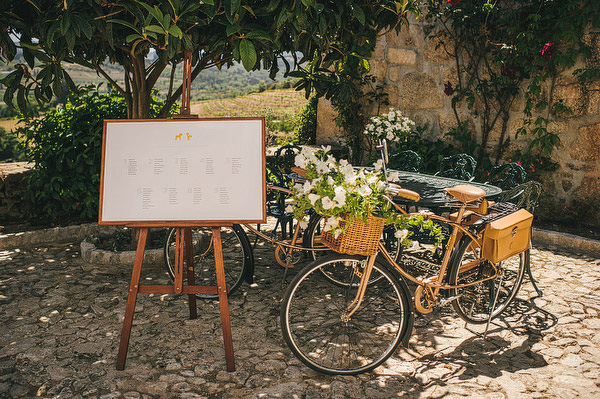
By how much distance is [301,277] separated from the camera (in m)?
2.86

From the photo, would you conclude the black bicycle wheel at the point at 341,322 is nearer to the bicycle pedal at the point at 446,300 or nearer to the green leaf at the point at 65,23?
the bicycle pedal at the point at 446,300

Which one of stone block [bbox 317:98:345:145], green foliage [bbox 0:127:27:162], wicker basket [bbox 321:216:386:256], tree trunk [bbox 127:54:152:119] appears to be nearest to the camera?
wicker basket [bbox 321:216:386:256]

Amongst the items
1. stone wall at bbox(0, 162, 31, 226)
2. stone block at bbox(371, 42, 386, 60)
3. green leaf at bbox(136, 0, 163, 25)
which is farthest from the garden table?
stone wall at bbox(0, 162, 31, 226)

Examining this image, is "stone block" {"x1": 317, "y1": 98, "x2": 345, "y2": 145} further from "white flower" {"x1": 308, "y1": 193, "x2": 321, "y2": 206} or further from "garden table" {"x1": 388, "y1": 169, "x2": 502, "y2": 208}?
"white flower" {"x1": 308, "y1": 193, "x2": 321, "y2": 206}

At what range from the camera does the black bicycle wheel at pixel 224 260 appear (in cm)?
389

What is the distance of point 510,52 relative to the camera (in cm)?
592

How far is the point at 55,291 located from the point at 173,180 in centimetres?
176

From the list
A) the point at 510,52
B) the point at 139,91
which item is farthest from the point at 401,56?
the point at 139,91

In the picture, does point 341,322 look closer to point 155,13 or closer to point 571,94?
point 155,13

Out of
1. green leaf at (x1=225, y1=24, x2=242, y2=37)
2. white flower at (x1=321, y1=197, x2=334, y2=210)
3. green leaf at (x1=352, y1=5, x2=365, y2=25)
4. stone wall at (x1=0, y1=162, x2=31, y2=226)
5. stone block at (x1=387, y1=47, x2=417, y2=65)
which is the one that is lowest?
stone wall at (x1=0, y1=162, x2=31, y2=226)

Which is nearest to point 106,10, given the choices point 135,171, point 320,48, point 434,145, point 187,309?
point 135,171

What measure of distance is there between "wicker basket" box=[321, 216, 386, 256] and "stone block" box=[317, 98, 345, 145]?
5076 mm

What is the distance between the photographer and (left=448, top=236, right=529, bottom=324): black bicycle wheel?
3.30 meters

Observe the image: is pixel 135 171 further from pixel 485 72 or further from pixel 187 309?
pixel 485 72
